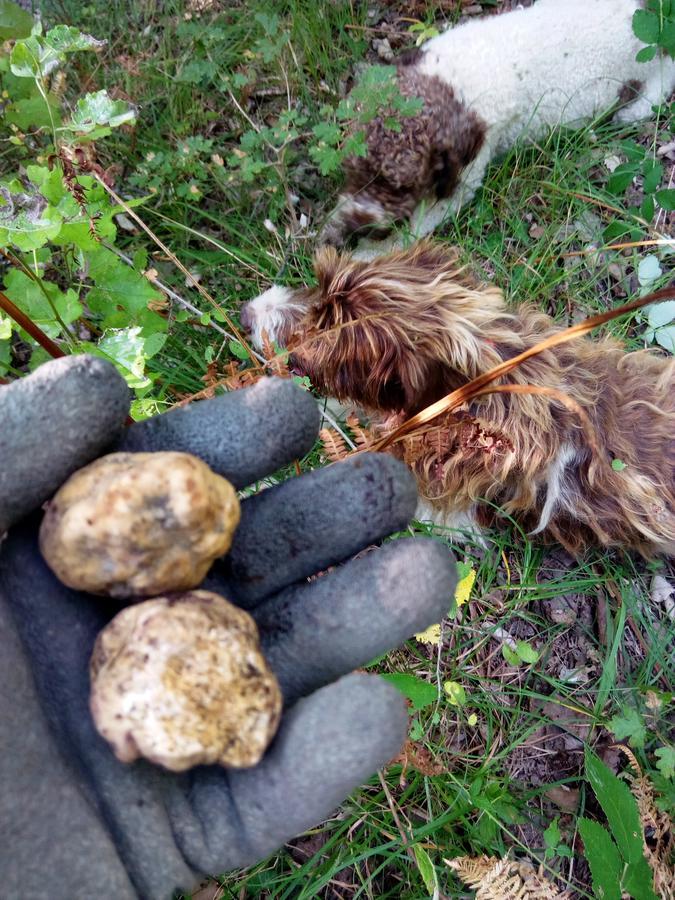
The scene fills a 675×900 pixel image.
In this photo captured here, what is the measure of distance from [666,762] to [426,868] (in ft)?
4.17

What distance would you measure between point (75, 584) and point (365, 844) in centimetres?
219

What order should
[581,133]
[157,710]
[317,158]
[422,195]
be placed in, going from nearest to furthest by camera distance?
[157,710]
[317,158]
[422,195]
[581,133]

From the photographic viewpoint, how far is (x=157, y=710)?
5.74 ft

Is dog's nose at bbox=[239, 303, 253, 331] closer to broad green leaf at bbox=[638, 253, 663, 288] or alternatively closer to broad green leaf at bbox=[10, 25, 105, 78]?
broad green leaf at bbox=[10, 25, 105, 78]

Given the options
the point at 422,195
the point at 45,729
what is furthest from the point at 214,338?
the point at 45,729

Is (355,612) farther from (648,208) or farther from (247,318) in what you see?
(648,208)

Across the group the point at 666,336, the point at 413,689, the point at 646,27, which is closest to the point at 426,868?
the point at 413,689

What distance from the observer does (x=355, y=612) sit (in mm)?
2090

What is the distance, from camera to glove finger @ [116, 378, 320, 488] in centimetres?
212

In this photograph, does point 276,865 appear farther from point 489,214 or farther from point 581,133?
point 581,133

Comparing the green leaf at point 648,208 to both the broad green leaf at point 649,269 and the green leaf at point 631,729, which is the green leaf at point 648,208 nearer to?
the broad green leaf at point 649,269

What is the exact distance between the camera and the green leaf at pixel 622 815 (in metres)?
2.61

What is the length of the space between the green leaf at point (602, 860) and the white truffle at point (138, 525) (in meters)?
1.92

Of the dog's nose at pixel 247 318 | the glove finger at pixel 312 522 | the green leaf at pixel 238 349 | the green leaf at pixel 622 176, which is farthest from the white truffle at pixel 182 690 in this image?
the green leaf at pixel 622 176
